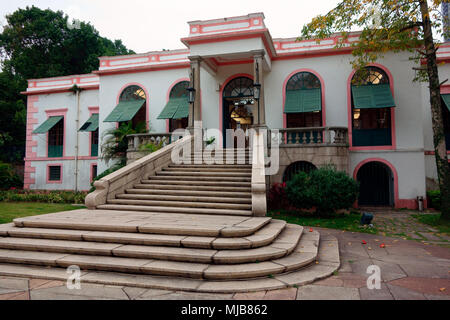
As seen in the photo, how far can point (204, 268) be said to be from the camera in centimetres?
425

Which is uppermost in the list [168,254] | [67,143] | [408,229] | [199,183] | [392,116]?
[392,116]

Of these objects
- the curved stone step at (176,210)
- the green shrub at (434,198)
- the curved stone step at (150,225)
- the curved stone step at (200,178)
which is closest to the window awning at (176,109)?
the curved stone step at (200,178)

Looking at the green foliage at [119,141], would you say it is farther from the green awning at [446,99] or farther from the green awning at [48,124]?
the green awning at [446,99]

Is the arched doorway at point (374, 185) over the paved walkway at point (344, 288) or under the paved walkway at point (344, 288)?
over

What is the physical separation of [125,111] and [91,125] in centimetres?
305

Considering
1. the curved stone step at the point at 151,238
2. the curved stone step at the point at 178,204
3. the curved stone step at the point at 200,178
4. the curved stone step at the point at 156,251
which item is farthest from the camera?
the curved stone step at the point at 200,178

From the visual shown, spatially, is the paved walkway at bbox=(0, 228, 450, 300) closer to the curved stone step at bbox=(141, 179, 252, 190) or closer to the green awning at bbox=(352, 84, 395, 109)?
the curved stone step at bbox=(141, 179, 252, 190)

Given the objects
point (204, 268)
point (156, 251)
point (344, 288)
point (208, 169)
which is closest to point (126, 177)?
point (208, 169)

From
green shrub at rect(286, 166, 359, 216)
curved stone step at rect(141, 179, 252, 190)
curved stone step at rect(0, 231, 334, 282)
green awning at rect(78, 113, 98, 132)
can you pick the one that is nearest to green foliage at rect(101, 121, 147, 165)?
green awning at rect(78, 113, 98, 132)

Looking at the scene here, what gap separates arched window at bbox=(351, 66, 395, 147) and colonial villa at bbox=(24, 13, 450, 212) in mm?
44

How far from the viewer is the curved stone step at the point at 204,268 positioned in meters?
4.00

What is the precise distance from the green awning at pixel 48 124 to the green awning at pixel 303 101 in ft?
48.6

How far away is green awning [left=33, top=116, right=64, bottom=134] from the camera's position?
18.5 metres

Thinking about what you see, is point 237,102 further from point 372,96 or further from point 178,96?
point 372,96
